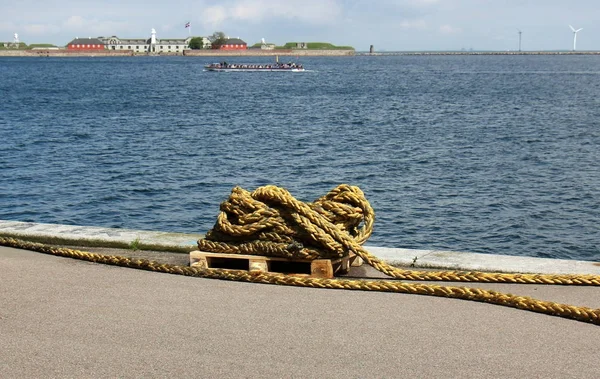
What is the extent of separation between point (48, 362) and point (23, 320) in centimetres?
105

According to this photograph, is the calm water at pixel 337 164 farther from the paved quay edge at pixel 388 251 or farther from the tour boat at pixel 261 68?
the tour boat at pixel 261 68

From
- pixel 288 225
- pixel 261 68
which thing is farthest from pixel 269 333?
pixel 261 68

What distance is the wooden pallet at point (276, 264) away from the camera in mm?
7598

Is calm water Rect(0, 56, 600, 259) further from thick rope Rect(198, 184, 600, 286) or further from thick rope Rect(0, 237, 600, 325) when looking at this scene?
thick rope Rect(0, 237, 600, 325)

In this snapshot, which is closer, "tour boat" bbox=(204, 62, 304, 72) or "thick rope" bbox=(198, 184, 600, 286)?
"thick rope" bbox=(198, 184, 600, 286)

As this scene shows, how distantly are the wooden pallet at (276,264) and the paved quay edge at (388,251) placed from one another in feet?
1.99

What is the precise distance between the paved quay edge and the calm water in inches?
344

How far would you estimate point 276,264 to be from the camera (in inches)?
320

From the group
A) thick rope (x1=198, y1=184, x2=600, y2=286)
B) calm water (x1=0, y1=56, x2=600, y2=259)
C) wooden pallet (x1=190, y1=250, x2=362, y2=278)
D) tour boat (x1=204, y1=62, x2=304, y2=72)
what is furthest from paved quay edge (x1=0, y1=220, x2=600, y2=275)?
tour boat (x1=204, y1=62, x2=304, y2=72)

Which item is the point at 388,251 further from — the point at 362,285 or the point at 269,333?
the point at 269,333

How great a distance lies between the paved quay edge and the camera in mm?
Result: 7898

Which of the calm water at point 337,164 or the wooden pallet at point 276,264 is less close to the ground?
the wooden pallet at point 276,264

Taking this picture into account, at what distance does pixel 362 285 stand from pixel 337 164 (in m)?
22.2

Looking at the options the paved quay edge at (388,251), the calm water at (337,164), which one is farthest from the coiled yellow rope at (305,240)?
the calm water at (337,164)
